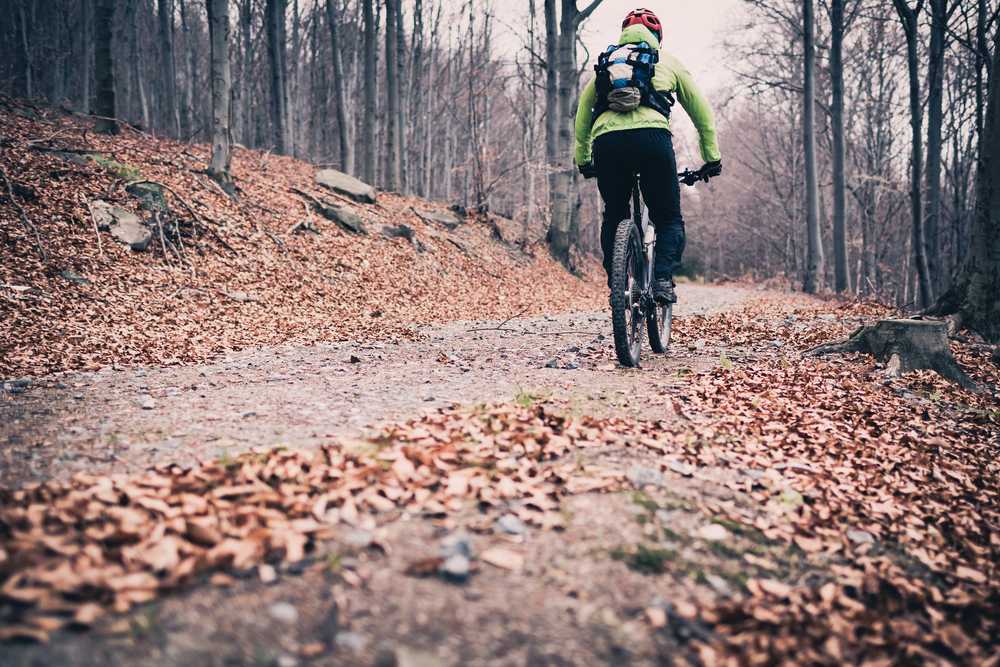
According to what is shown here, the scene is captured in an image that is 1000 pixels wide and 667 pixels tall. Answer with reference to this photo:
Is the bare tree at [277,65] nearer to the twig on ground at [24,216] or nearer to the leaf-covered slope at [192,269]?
the leaf-covered slope at [192,269]

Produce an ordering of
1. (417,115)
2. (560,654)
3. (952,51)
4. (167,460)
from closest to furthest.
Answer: (560,654), (167,460), (952,51), (417,115)

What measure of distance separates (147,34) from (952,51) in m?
43.9

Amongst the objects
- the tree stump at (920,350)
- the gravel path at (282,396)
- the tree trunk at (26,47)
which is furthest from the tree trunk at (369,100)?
the tree stump at (920,350)

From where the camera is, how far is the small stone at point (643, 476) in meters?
2.37

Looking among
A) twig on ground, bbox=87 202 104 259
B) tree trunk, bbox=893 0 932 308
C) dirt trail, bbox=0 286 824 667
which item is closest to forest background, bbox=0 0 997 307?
tree trunk, bbox=893 0 932 308

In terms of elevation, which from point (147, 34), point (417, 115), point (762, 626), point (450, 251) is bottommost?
point (762, 626)

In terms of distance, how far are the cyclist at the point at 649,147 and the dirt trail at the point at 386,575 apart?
1.73 meters

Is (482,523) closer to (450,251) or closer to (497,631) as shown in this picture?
(497,631)

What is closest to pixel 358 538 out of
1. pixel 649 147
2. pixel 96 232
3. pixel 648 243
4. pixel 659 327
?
pixel 649 147

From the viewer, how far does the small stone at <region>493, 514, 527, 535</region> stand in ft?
6.32

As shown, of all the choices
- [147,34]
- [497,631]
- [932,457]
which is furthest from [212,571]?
[147,34]

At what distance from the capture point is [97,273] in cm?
679

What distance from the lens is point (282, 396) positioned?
3.73 m

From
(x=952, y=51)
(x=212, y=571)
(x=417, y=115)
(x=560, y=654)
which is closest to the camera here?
(x=560, y=654)
